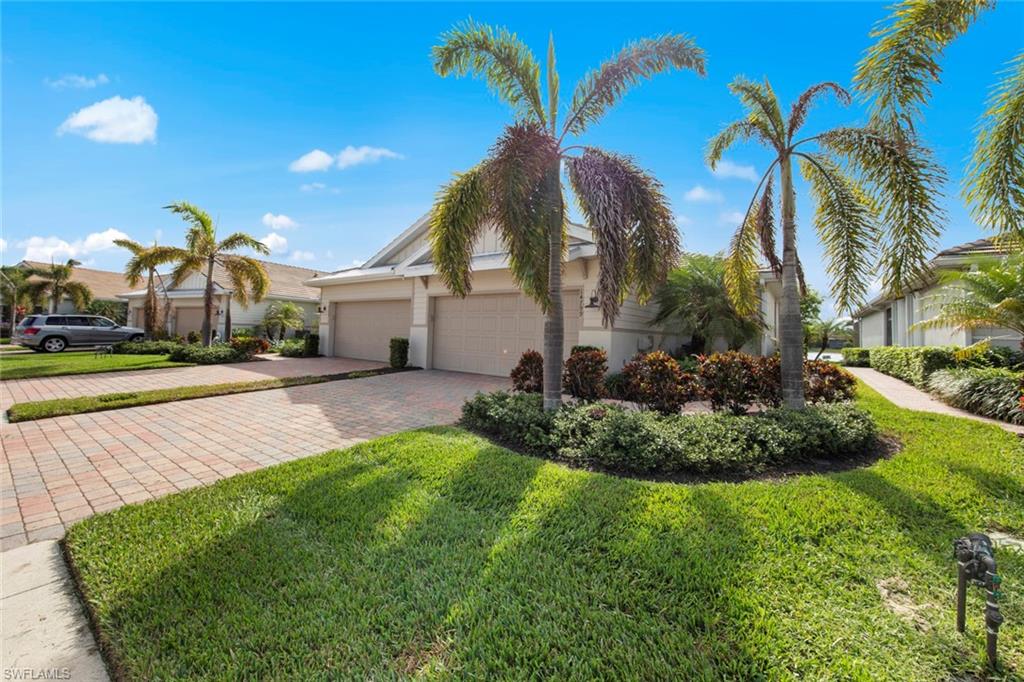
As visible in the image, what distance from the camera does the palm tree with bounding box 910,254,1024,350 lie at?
23.7 feet

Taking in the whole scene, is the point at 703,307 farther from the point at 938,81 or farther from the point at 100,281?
the point at 100,281

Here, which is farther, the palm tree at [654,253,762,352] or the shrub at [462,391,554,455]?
the palm tree at [654,253,762,352]

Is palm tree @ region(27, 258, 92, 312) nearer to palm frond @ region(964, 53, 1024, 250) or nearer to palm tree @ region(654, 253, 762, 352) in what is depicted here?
palm tree @ region(654, 253, 762, 352)

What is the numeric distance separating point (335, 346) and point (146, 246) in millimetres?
11042

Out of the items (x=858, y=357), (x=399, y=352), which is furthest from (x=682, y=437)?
(x=858, y=357)

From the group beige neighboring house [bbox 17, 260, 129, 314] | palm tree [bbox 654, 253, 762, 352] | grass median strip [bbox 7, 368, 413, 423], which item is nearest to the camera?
grass median strip [bbox 7, 368, 413, 423]

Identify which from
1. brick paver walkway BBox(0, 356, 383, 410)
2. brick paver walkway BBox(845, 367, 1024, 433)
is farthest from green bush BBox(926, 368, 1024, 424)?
brick paver walkway BBox(0, 356, 383, 410)

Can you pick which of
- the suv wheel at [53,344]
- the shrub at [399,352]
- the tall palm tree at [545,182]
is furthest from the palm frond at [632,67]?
the suv wheel at [53,344]

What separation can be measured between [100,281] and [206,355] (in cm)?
3081

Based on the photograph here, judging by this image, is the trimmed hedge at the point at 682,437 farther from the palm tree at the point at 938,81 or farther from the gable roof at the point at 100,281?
the gable roof at the point at 100,281

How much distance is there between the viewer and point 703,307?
11469 mm

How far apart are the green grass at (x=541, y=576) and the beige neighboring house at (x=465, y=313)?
597 centimetres

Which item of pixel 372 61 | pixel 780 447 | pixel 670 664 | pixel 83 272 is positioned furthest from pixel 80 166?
pixel 83 272

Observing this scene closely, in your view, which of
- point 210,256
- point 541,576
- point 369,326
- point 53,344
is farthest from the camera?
point 53,344
